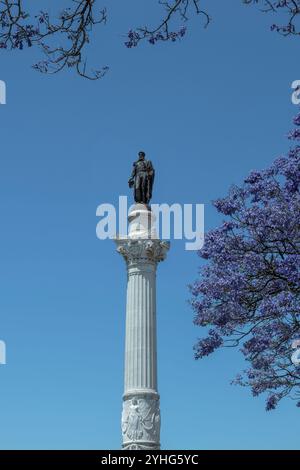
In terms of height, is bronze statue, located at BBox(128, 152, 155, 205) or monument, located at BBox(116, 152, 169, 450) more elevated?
bronze statue, located at BBox(128, 152, 155, 205)

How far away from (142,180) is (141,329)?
18.4 feet

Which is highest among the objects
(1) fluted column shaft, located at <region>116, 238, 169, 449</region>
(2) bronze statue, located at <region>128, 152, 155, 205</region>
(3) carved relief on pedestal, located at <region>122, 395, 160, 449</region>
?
(2) bronze statue, located at <region>128, 152, 155, 205</region>

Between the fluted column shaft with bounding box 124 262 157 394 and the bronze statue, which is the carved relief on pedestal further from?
the bronze statue

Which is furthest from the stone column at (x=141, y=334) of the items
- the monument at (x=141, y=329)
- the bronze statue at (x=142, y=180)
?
the bronze statue at (x=142, y=180)

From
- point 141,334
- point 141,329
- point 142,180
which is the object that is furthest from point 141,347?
point 142,180

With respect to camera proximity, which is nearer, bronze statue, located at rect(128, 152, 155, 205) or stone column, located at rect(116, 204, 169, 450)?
stone column, located at rect(116, 204, 169, 450)

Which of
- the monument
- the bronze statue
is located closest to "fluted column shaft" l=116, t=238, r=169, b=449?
the monument

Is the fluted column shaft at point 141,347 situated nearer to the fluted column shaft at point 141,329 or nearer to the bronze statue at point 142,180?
the fluted column shaft at point 141,329

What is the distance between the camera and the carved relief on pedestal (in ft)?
68.4

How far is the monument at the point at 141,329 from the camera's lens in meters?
21.0

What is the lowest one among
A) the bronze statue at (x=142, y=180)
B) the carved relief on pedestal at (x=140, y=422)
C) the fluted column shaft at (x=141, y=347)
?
the carved relief on pedestal at (x=140, y=422)

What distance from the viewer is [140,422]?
825 inches

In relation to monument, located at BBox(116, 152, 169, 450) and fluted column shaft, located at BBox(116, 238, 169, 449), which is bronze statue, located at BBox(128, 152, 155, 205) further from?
fluted column shaft, located at BBox(116, 238, 169, 449)

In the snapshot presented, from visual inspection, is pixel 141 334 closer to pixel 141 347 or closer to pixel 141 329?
pixel 141 329
